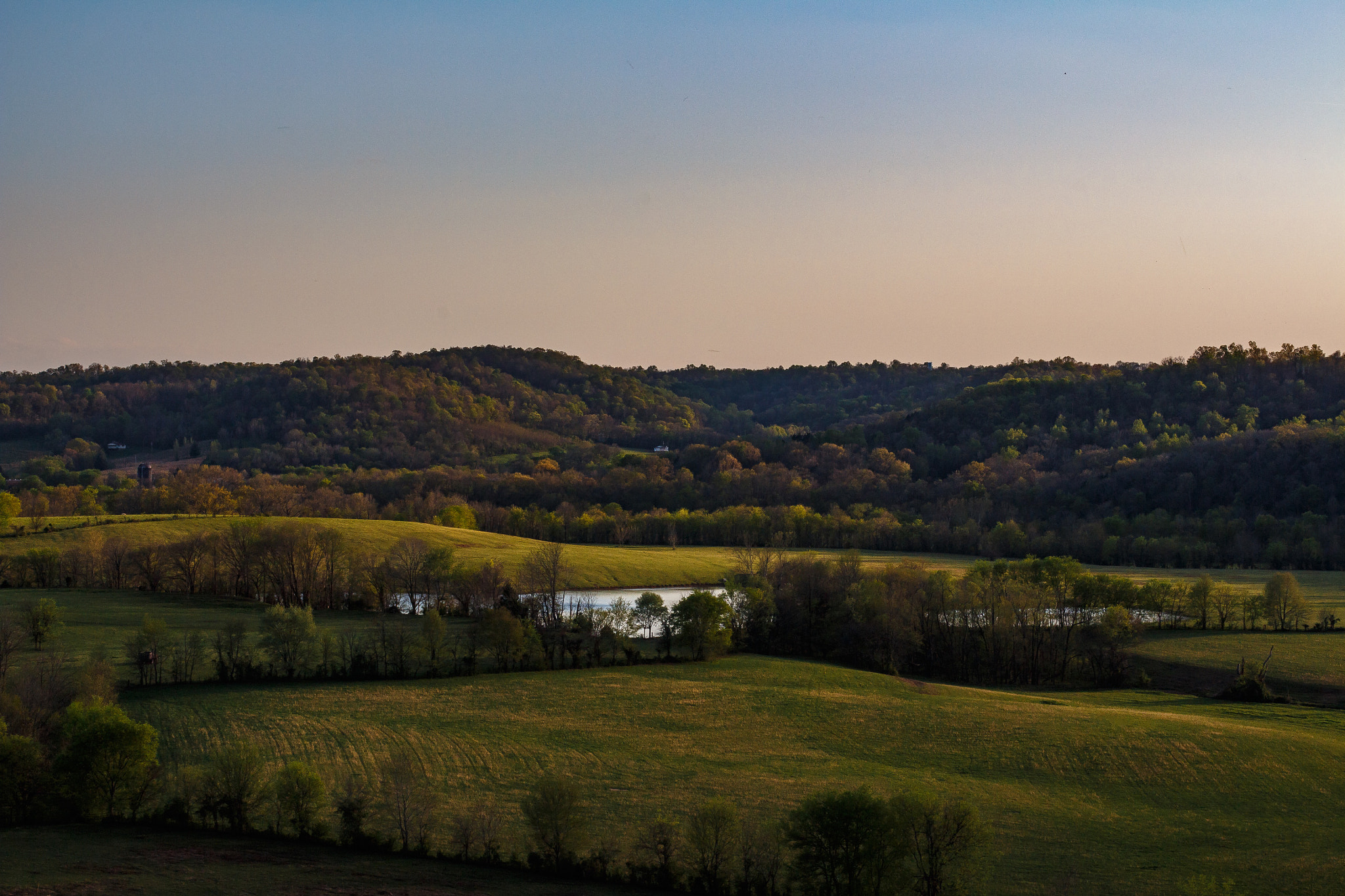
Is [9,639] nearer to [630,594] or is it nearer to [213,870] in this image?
[213,870]

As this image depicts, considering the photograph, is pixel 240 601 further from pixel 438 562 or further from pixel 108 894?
pixel 108 894

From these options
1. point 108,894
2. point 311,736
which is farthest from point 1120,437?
point 108,894

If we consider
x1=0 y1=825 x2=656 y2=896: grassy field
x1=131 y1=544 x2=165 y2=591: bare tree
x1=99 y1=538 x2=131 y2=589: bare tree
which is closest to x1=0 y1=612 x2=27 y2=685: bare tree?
x1=0 y1=825 x2=656 y2=896: grassy field

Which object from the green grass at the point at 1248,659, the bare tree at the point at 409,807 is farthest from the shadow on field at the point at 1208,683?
the bare tree at the point at 409,807

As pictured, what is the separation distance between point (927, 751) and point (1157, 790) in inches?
373

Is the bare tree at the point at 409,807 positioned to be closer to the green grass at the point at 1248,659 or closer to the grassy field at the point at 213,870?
the grassy field at the point at 213,870

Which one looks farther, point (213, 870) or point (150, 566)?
point (150, 566)

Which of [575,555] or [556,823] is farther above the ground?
[575,555]

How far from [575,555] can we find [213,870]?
3191 inches

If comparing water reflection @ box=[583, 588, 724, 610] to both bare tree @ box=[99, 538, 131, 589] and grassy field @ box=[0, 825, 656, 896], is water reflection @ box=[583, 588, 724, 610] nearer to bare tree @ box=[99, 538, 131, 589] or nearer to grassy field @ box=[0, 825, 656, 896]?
bare tree @ box=[99, 538, 131, 589]

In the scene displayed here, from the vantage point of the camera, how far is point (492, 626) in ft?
210

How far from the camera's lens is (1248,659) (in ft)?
225

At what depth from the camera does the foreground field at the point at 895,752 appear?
36.9m

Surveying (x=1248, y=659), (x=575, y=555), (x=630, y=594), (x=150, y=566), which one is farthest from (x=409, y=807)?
(x=575, y=555)
